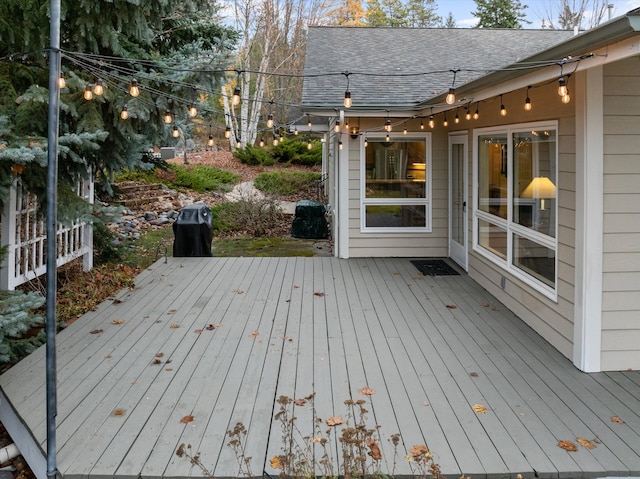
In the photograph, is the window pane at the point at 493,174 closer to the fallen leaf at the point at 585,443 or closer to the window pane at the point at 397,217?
the window pane at the point at 397,217

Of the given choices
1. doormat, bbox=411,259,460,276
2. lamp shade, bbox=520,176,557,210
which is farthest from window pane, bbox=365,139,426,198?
lamp shade, bbox=520,176,557,210

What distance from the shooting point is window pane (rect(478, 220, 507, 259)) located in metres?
6.06

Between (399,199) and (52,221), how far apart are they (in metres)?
6.60

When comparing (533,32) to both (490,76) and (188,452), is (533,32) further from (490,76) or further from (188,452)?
(188,452)

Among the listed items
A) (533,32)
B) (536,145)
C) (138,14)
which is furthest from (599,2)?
(138,14)

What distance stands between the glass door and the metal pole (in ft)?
19.4

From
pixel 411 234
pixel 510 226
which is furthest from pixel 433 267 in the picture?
pixel 510 226

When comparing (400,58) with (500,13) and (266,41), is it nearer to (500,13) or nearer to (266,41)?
(266,41)

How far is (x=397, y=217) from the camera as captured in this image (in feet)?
28.8

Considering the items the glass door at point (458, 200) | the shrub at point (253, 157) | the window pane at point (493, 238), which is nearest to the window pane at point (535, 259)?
the window pane at point (493, 238)

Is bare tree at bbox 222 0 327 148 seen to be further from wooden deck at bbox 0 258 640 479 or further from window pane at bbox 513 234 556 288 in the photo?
window pane at bbox 513 234 556 288

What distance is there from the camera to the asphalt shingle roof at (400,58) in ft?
27.2

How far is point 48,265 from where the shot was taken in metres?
2.70

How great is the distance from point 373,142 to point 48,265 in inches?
260
